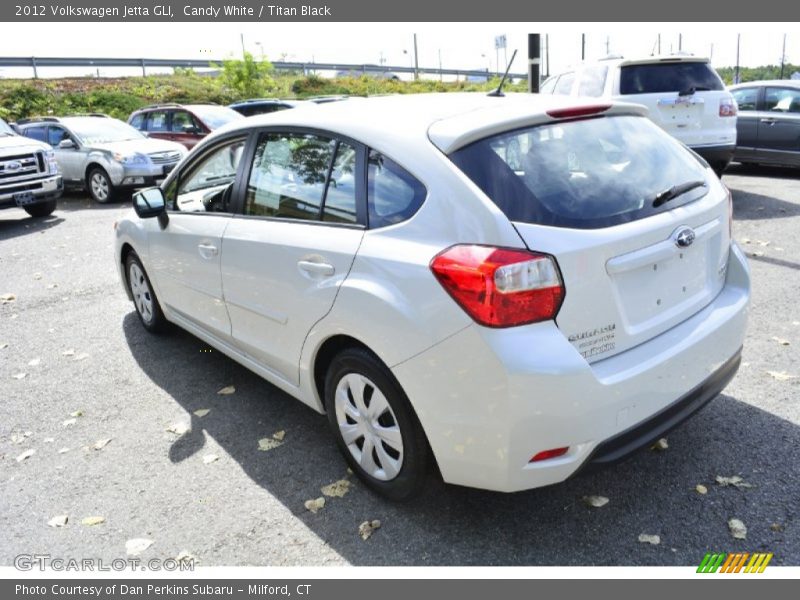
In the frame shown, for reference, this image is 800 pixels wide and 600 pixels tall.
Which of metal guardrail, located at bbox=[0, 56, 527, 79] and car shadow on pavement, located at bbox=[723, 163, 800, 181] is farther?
metal guardrail, located at bbox=[0, 56, 527, 79]

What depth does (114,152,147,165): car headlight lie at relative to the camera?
12.4m

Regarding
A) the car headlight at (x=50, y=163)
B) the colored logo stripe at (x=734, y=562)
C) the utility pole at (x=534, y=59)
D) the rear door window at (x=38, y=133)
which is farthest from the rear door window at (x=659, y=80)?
the rear door window at (x=38, y=133)

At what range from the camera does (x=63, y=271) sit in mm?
7641

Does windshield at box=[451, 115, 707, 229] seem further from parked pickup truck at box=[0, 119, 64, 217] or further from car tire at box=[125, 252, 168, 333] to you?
parked pickup truck at box=[0, 119, 64, 217]

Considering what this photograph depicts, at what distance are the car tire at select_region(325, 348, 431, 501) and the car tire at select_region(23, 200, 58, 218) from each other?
34.1 feet

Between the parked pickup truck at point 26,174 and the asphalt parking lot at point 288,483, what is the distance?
6.48 m

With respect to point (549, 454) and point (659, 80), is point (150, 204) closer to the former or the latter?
point (549, 454)

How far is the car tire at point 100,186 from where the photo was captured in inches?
500

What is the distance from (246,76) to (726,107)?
2699 cm

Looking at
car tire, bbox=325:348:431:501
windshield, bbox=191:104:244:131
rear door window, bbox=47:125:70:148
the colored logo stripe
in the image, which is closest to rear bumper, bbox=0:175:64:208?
rear door window, bbox=47:125:70:148

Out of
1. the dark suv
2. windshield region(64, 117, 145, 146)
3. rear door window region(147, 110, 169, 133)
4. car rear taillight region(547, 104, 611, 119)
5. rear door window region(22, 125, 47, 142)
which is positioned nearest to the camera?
car rear taillight region(547, 104, 611, 119)

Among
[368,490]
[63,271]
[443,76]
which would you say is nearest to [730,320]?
[368,490]

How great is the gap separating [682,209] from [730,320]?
22.6 inches

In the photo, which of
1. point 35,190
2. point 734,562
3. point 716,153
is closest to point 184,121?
point 35,190
